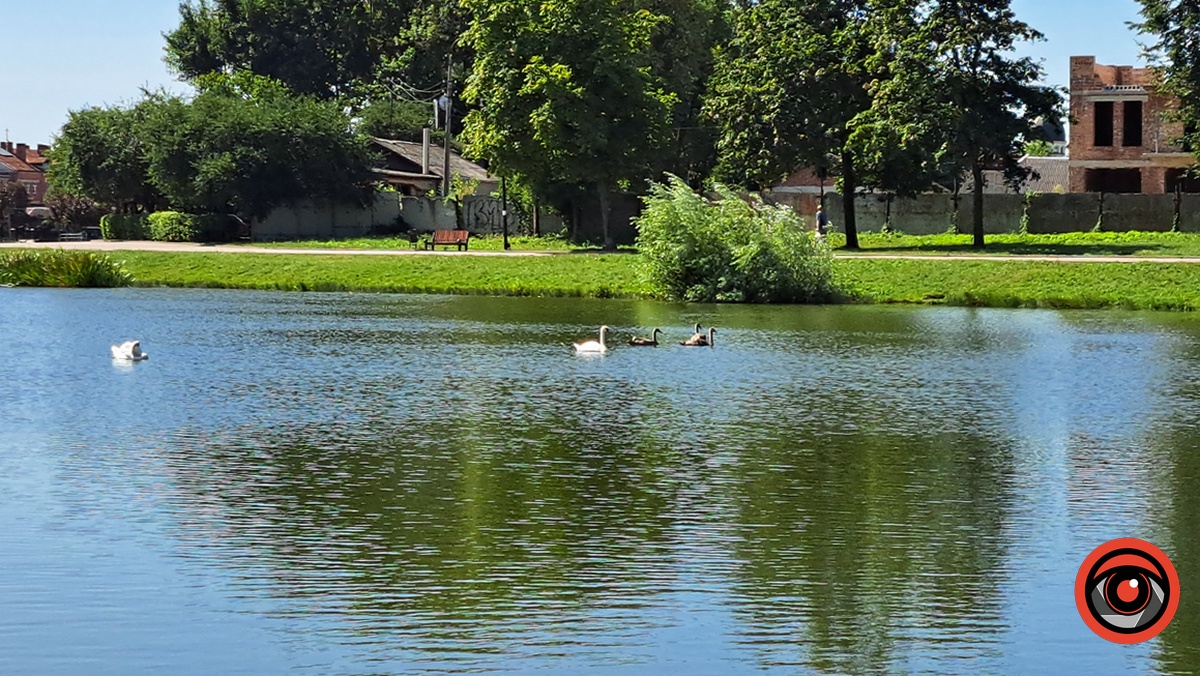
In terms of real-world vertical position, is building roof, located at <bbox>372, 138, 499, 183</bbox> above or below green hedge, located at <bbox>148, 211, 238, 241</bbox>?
above

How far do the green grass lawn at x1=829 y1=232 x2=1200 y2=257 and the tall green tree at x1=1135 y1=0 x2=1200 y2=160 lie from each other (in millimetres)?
4329

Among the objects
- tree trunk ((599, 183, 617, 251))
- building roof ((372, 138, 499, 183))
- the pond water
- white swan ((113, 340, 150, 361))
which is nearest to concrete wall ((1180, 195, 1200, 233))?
tree trunk ((599, 183, 617, 251))

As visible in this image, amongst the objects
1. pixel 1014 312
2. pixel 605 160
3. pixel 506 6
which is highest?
pixel 506 6

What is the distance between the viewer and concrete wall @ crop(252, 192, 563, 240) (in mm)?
88250

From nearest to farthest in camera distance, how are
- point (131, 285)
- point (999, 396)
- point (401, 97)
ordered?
1. point (999, 396)
2. point (131, 285)
3. point (401, 97)

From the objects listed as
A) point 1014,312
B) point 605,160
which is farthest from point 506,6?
point 1014,312

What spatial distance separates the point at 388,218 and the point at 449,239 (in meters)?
17.7

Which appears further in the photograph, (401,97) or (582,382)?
(401,97)

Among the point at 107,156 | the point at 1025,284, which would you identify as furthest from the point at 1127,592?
the point at 107,156

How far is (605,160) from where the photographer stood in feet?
240

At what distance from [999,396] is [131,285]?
1616 inches

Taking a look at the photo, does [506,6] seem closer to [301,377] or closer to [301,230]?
[301,230]

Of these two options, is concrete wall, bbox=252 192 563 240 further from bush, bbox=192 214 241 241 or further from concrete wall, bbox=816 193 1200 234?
concrete wall, bbox=816 193 1200 234

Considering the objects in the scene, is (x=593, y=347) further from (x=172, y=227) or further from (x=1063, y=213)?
(x=172, y=227)
